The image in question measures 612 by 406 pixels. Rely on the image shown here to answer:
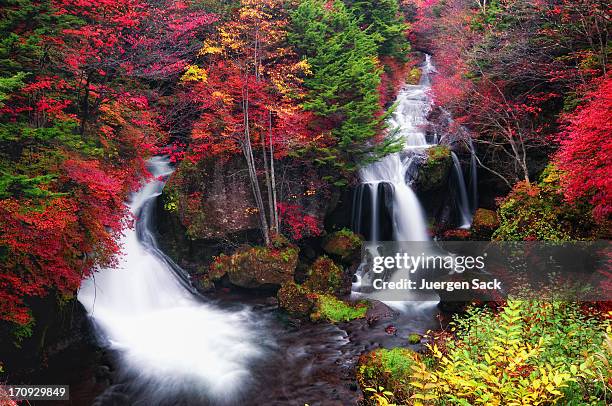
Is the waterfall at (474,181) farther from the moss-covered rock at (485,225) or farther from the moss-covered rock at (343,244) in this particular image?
the moss-covered rock at (343,244)

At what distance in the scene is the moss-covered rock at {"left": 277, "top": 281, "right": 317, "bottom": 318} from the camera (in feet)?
43.2

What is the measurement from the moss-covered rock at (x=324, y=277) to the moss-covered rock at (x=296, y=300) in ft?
3.49

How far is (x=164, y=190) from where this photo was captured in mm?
15555

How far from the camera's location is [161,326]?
499 inches

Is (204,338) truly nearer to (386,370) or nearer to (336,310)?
(336,310)

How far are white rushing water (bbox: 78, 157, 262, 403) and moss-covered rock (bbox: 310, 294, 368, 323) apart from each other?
2.36m

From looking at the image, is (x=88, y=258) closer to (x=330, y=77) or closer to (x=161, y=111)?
(x=161, y=111)

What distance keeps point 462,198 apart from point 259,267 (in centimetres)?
1117

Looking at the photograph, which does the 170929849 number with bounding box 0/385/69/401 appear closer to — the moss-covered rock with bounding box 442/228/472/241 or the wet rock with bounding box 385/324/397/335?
the wet rock with bounding box 385/324/397/335

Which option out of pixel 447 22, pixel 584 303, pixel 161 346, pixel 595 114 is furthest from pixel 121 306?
pixel 447 22

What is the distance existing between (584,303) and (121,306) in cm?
1379

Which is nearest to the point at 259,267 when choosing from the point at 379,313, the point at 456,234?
the point at 379,313

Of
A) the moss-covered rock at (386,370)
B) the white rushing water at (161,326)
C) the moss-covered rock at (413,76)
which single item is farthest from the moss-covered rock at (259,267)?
the moss-covered rock at (413,76)

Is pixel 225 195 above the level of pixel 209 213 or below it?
above
